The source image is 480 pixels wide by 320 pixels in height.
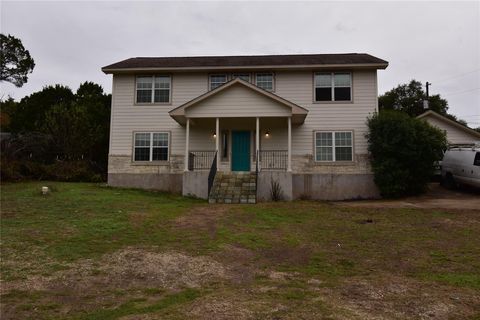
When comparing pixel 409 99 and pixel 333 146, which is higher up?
pixel 409 99

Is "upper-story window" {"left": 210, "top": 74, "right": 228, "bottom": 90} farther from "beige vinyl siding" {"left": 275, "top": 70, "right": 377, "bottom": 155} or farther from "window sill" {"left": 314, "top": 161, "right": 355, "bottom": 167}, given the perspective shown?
"window sill" {"left": 314, "top": 161, "right": 355, "bottom": 167}

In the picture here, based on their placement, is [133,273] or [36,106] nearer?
[133,273]

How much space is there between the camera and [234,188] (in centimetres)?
1518

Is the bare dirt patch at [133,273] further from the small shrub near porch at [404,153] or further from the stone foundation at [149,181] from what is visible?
the small shrub near porch at [404,153]

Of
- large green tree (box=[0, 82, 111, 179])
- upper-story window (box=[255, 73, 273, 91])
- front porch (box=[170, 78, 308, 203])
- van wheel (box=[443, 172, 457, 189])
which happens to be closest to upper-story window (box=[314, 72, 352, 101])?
front porch (box=[170, 78, 308, 203])

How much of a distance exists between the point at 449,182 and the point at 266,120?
989 centimetres

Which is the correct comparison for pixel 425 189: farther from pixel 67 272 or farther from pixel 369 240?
pixel 67 272

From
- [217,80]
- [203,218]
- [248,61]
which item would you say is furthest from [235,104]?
[203,218]

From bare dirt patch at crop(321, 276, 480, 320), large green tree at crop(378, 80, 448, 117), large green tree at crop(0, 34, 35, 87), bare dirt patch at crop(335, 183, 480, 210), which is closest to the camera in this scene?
bare dirt patch at crop(321, 276, 480, 320)

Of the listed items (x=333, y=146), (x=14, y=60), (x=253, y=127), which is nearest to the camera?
(x=333, y=146)

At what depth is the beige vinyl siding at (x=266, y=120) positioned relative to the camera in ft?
57.5

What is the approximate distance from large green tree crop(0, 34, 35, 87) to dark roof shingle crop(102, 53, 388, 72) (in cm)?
1342

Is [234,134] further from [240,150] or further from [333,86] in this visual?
[333,86]

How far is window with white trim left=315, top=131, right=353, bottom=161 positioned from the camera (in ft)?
57.3
